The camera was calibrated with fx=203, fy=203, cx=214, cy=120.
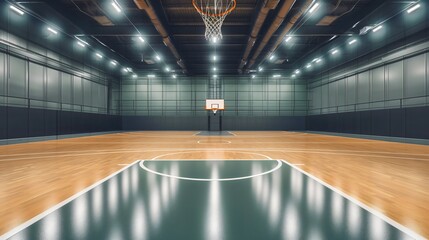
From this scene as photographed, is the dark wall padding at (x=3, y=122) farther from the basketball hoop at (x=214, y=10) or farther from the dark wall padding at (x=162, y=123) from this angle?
the dark wall padding at (x=162, y=123)

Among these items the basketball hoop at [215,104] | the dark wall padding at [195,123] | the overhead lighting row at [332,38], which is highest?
the overhead lighting row at [332,38]

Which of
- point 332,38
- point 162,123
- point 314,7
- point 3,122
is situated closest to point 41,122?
point 3,122

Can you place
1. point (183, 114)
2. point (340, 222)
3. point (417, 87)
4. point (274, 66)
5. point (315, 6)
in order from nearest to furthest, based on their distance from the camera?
1. point (340, 222)
2. point (315, 6)
3. point (417, 87)
4. point (274, 66)
5. point (183, 114)

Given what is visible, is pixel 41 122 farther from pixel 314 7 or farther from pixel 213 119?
pixel 314 7

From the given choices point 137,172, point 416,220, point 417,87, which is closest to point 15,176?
point 137,172

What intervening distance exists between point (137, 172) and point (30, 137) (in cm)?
1067

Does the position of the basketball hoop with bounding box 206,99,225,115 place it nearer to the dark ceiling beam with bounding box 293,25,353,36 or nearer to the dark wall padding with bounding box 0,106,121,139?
the dark wall padding with bounding box 0,106,121,139

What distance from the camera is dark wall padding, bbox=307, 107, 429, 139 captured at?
954 centimetres

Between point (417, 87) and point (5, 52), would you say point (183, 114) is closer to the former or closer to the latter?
point (5, 52)

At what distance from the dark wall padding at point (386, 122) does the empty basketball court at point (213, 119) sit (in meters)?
0.08

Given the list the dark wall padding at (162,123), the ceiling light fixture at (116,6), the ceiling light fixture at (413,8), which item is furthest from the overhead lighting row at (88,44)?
the ceiling light fixture at (413,8)

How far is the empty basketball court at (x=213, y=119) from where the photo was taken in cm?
211

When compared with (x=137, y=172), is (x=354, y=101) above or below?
above

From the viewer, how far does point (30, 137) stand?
35.1 ft
